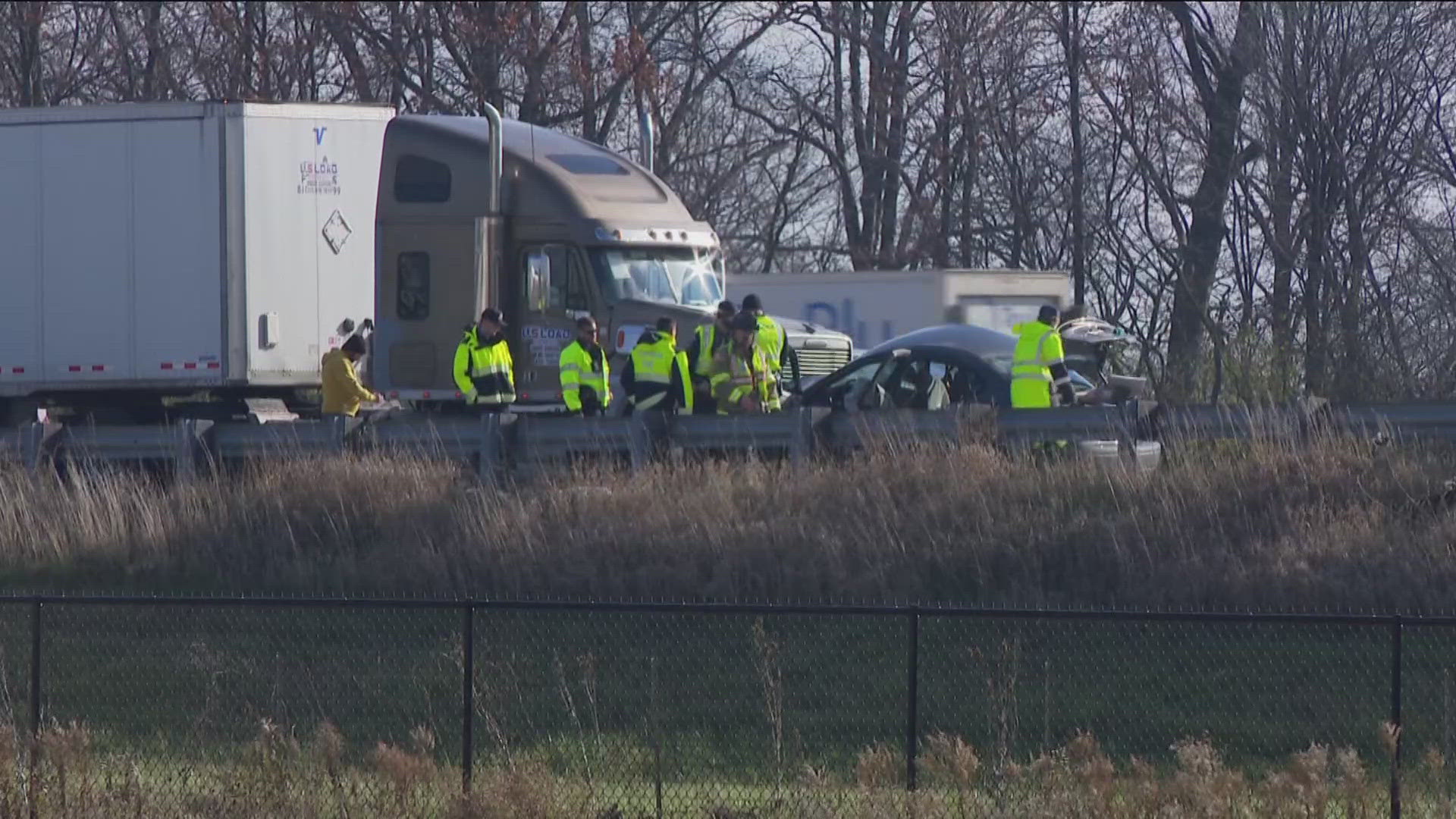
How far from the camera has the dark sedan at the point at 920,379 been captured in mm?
17141

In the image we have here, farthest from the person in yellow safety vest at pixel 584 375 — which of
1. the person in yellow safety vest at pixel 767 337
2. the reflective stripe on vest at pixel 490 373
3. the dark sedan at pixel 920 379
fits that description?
the dark sedan at pixel 920 379

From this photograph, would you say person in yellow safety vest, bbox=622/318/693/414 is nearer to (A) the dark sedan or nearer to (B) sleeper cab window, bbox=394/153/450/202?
(A) the dark sedan

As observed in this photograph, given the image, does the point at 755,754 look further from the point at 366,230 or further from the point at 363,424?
the point at 366,230

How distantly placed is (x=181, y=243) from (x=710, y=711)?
11.2 metres

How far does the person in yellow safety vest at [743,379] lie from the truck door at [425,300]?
4134mm

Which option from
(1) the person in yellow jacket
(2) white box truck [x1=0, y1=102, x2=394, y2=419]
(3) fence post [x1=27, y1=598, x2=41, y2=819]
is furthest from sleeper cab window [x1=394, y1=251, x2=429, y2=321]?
(3) fence post [x1=27, y1=598, x2=41, y2=819]

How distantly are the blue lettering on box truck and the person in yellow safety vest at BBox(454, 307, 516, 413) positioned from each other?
8.61m

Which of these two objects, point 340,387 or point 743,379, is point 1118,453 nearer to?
point 743,379

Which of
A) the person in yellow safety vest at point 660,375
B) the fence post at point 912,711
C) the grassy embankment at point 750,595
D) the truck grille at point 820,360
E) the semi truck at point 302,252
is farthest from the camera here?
the truck grille at point 820,360

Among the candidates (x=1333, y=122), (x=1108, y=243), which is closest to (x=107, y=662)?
(x=1333, y=122)

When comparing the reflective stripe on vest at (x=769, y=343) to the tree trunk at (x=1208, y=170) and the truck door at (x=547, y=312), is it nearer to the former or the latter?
the truck door at (x=547, y=312)

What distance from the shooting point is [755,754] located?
11.3 m

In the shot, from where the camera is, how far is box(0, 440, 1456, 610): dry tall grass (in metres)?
13.3

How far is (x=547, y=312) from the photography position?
20.3 m
